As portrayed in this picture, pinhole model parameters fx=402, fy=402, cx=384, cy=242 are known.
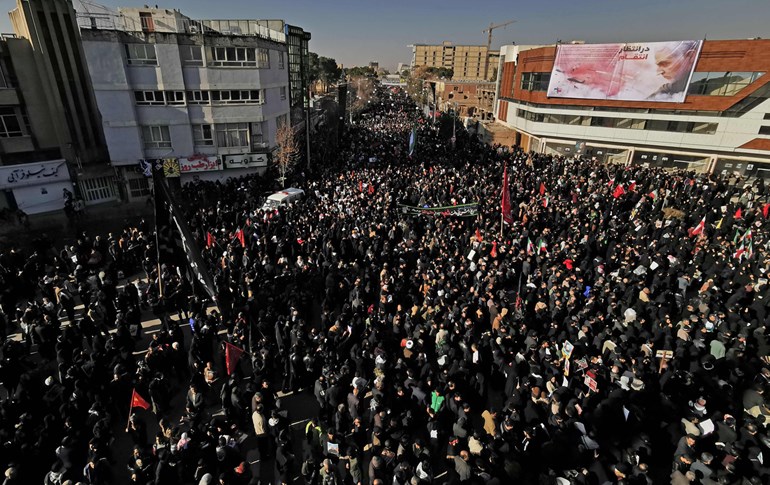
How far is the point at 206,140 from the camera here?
76.8 ft

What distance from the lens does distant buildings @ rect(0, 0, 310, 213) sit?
19156 mm

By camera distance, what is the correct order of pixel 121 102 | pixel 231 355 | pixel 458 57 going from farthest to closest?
pixel 458 57 → pixel 121 102 → pixel 231 355

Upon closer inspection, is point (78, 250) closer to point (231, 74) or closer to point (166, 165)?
point (166, 165)

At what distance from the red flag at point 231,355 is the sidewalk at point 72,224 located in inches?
486

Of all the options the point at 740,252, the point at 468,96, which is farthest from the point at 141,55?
the point at 468,96

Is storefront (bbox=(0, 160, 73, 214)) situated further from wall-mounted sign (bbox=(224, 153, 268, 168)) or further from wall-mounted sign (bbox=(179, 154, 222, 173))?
wall-mounted sign (bbox=(224, 153, 268, 168))

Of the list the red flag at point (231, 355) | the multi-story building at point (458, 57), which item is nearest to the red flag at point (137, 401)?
the red flag at point (231, 355)

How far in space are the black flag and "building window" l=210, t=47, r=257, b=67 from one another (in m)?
16.9

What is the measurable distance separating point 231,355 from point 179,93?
19427 mm

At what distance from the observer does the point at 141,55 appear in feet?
68.6

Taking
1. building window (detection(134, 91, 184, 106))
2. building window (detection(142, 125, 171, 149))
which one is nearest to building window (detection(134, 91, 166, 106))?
building window (detection(134, 91, 184, 106))

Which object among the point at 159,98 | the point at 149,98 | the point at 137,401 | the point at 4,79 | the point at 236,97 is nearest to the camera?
the point at 137,401

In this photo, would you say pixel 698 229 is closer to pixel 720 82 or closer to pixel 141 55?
pixel 720 82

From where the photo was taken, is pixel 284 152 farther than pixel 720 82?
No
